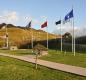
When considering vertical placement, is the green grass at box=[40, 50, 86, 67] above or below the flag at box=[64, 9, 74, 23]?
below

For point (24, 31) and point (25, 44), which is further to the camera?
point (24, 31)

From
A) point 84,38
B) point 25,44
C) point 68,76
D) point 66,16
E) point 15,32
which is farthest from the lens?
point 15,32

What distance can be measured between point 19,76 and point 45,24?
133 feet

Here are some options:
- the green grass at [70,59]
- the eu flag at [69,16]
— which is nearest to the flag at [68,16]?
the eu flag at [69,16]

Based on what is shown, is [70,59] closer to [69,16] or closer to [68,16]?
[69,16]

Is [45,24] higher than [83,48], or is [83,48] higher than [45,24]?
[45,24]

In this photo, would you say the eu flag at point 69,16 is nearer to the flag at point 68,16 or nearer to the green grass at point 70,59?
the flag at point 68,16

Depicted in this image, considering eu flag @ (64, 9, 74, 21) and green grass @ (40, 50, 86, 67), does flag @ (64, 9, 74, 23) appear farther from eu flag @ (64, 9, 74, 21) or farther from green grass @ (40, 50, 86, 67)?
green grass @ (40, 50, 86, 67)

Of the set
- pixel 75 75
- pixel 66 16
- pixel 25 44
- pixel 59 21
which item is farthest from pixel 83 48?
pixel 75 75

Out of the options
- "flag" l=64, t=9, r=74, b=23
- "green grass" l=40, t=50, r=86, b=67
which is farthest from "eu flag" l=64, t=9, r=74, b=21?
"green grass" l=40, t=50, r=86, b=67

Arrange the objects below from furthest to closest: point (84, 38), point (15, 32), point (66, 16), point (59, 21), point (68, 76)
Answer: point (15, 32) → point (84, 38) → point (59, 21) → point (66, 16) → point (68, 76)

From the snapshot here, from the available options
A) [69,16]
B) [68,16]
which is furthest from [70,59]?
[68,16]

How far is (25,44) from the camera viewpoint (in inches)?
3841

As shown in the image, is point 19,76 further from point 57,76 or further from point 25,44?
point 25,44
